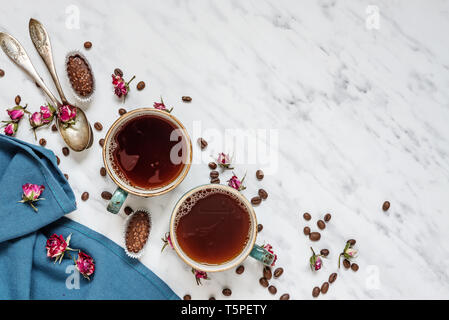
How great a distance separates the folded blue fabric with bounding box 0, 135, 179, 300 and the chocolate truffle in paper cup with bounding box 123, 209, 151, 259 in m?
0.03

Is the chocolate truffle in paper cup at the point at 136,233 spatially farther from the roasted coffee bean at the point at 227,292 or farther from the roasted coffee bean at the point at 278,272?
the roasted coffee bean at the point at 278,272

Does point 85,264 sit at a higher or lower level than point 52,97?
lower

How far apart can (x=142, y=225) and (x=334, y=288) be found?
0.55 m

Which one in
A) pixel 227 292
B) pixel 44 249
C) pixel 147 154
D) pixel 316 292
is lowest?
pixel 44 249

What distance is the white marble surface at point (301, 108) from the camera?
1.07 m

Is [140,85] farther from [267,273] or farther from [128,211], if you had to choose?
[267,273]

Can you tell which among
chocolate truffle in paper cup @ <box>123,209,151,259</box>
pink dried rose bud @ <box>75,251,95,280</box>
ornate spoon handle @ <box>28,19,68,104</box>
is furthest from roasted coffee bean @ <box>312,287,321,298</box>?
ornate spoon handle @ <box>28,19,68,104</box>

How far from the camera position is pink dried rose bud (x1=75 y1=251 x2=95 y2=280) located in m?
1.04

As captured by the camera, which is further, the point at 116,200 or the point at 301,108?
the point at 301,108

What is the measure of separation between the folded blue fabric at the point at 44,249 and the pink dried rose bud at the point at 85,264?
0.04ft

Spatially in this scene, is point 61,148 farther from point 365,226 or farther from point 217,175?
point 365,226

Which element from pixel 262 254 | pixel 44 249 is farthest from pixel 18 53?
pixel 262 254

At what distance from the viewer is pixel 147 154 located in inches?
39.3

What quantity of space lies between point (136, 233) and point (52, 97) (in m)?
0.43
